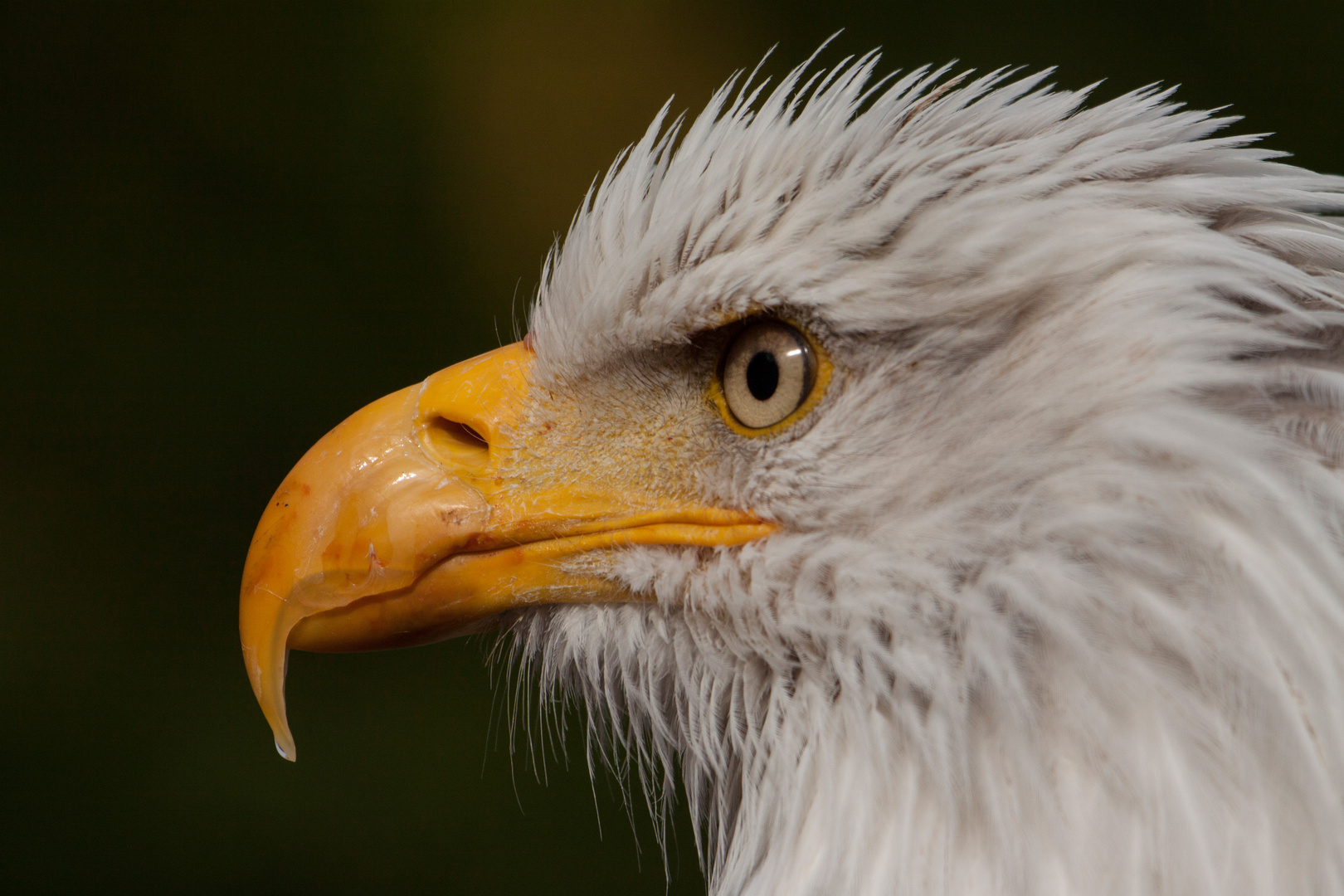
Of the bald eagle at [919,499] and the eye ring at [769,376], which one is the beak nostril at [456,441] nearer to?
the bald eagle at [919,499]

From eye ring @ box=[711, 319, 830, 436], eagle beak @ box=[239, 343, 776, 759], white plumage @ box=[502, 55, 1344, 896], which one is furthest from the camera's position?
eagle beak @ box=[239, 343, 776, 759]

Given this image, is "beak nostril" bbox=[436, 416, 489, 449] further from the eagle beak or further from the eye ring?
the eye ring

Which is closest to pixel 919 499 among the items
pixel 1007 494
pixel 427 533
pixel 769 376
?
pixel 1007 494

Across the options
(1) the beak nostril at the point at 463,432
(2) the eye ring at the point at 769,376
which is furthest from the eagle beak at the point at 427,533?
(2) the eye ring at the point at 769,376

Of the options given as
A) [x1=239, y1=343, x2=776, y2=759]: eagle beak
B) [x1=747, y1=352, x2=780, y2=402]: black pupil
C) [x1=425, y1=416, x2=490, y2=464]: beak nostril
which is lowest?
[x1=239, y1=343, x2=776, y2=759]: eagle beak

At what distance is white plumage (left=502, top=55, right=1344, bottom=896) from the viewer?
88 centimetres

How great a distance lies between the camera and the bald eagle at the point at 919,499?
889 mm

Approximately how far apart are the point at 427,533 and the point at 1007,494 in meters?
0.60

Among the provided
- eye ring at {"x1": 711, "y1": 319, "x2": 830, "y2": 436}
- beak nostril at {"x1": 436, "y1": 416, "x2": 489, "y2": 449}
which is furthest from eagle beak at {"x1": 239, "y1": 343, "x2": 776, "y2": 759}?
eye ring at {"x1": 711, "y1": 319, "x2": 830, "y2": 436}

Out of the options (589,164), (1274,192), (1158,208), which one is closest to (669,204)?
(1158,208)

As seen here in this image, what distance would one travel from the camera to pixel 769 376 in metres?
1.06

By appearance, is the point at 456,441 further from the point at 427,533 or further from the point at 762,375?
the point at 762,375

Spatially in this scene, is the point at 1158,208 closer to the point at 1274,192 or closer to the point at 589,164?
the point at 1274,192

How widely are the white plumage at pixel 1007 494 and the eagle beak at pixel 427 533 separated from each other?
59mm
